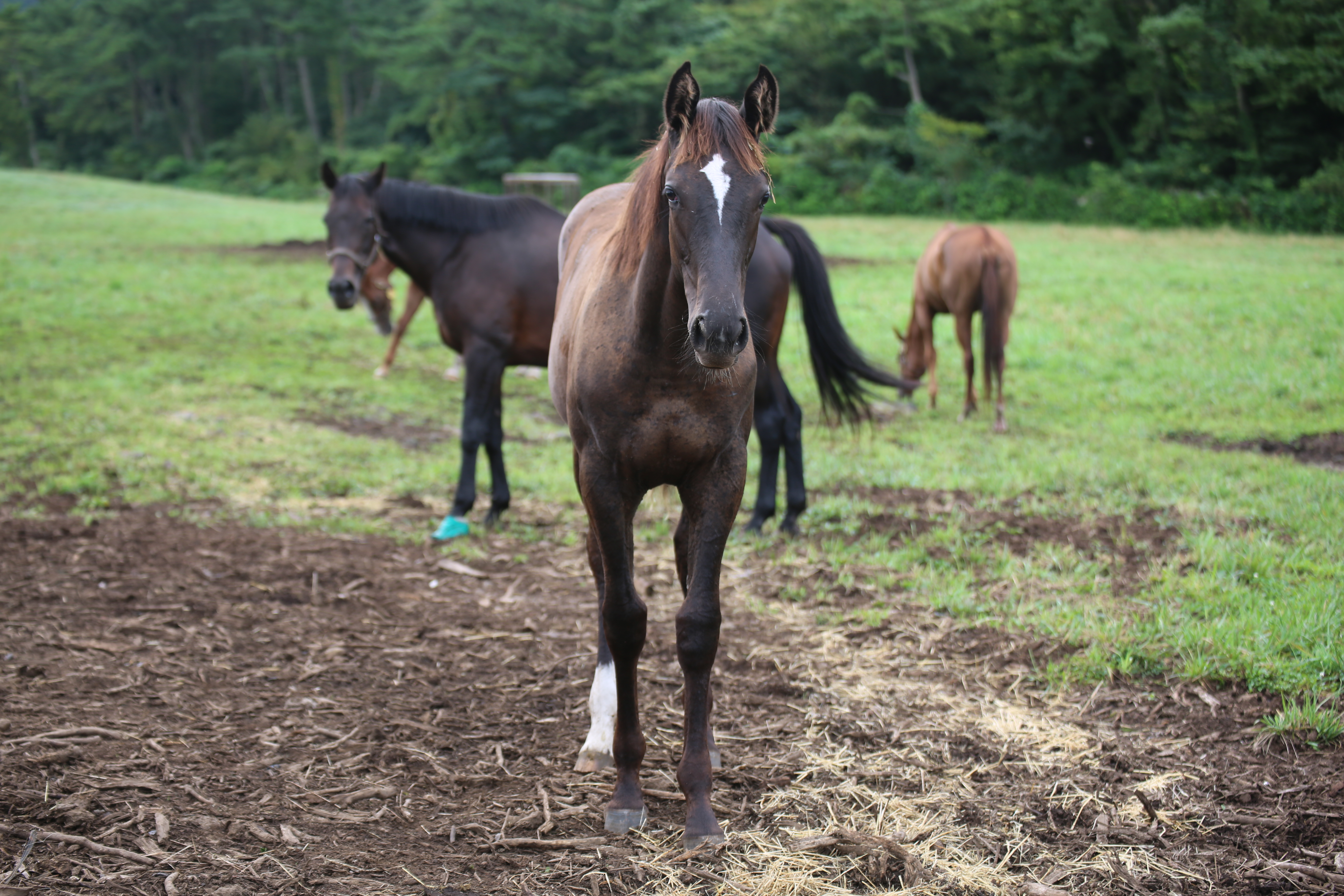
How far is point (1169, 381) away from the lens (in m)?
9.66

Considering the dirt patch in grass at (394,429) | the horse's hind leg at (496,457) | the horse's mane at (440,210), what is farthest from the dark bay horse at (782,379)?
the dirt patch in grass at (394,429)

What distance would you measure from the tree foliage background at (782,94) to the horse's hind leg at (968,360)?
16.0m

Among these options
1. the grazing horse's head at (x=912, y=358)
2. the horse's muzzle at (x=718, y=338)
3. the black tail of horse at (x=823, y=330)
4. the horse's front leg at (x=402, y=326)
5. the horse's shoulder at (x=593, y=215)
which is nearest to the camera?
the horse's muzzle at (x=718, y=338)

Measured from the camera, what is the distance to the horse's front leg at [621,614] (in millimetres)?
2988

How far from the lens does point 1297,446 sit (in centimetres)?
727

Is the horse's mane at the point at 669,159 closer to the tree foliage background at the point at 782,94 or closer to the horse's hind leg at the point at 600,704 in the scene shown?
the horse's hind leg at the point at 600,704

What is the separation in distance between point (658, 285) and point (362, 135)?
190 ft

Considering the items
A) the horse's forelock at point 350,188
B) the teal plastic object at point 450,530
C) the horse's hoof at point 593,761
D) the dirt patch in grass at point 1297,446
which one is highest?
the horse's forelock at point 350,188

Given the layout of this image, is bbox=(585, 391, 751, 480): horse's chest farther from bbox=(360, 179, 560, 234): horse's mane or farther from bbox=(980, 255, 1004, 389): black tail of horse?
bbox=(980, 255, 1004, 389): black tail of horse

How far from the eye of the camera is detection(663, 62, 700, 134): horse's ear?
2674 millimetres

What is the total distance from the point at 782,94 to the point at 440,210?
116ft

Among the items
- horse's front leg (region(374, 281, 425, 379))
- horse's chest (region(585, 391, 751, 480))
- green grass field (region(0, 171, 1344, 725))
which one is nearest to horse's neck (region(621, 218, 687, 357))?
horse's chest (region(585, 391, 751, 480))

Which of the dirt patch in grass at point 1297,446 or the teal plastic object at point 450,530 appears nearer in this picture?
the teal plastic object at point 450,530

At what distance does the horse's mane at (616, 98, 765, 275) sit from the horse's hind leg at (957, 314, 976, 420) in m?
6.54
